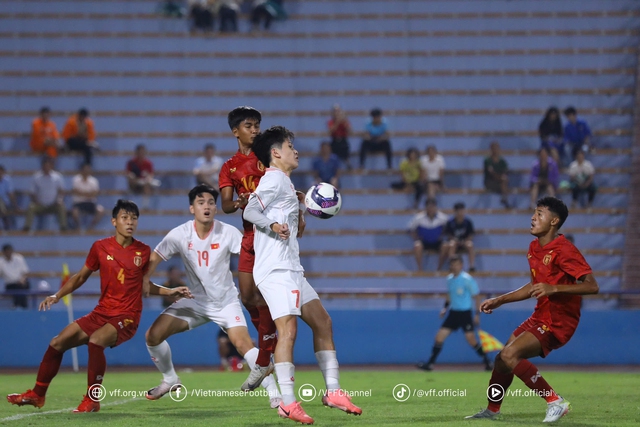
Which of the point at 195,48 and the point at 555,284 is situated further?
the point at 195,48

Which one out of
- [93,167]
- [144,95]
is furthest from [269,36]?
[93,167]

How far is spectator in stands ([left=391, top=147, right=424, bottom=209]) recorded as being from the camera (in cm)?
1955

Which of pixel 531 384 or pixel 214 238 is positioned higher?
pixel 214 238

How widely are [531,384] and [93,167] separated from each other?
15.7 m

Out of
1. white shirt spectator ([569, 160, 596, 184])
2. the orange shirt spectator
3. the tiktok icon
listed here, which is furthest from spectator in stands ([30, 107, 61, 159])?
the tiktok icon

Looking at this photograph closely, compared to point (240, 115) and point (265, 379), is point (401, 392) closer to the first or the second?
point (265, 379)

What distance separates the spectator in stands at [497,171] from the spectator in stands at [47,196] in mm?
9156

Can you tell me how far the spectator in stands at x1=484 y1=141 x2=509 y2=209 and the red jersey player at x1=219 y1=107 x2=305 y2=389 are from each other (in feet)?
40.1

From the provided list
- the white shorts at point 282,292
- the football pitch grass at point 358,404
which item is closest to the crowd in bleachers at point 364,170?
the football pitch grass at point 358,404

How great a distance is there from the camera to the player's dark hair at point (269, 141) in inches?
282

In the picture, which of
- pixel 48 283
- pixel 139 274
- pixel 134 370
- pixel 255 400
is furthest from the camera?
pixel 48 283

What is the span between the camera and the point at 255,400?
926 cm

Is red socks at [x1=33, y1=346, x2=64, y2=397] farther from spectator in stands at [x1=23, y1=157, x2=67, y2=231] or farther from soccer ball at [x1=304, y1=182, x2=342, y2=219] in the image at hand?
spectator in stands at [x1=23, y1=157, x2=67, y2=231]

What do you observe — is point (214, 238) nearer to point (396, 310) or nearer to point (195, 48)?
point (396, 310)
